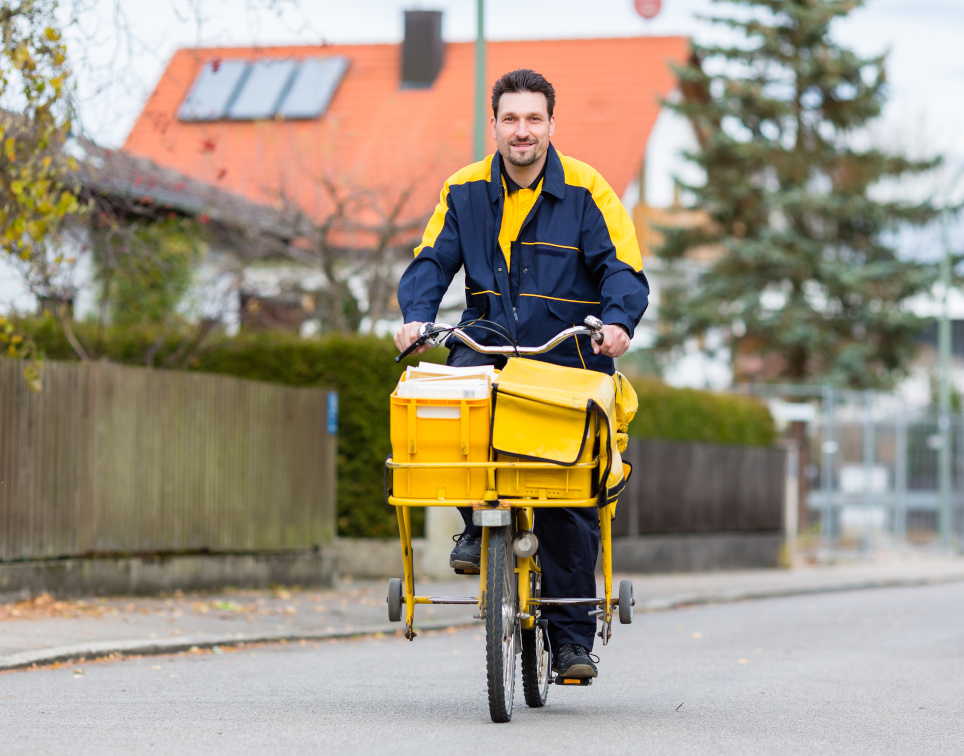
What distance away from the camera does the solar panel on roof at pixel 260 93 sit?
27500mm

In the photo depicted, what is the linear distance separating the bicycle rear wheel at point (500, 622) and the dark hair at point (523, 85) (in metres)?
1.55

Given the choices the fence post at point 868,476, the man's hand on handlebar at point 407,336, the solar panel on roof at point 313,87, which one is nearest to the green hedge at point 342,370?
the man's hand on handlebar at point 407,336

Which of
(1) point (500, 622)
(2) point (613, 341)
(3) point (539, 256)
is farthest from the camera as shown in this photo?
(3) point (539, 256)

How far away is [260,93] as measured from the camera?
28547 millimetres

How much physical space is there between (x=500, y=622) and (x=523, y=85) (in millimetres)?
1898

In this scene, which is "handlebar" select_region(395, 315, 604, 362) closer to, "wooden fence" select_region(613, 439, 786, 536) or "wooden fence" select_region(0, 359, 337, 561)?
"wooden fence" select_region(0, 359, 337, 561)

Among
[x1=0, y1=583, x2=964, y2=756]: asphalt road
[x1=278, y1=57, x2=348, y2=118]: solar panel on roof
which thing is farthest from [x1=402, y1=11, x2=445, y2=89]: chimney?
[x1=0, y1=583, x2=964, y2=756]: asphalt road

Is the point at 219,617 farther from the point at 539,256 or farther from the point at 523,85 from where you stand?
the point at 523,85

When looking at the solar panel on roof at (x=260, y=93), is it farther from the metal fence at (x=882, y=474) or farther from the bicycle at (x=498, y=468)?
the bicycle at (x=498, y=468)

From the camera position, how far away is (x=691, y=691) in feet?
22.9

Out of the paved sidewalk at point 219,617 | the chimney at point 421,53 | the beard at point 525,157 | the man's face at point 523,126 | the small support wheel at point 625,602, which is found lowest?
the paved sidewalk at point 219,617

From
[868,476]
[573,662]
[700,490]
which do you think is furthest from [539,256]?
[868,476]

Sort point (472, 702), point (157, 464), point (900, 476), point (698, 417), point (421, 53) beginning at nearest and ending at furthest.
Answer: point (472, 702) < point (157, 464) < point (698, 417) < point (900, 476) < point (421, 53)

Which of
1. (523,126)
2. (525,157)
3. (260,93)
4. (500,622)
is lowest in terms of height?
(500,622)
